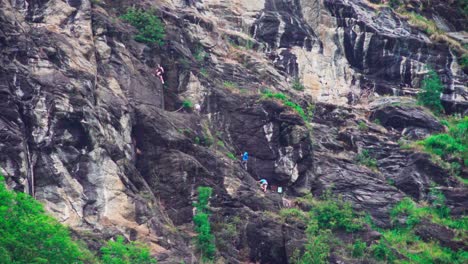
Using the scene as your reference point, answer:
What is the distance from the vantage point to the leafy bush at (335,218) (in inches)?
1512

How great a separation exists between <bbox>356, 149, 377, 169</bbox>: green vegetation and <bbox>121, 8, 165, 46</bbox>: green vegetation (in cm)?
1052

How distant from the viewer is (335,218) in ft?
127

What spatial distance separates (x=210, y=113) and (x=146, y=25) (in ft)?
15.6

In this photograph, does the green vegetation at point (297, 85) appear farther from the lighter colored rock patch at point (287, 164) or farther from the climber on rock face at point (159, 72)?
the climber on rock face at point (159, 72)

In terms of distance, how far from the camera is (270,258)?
3656 cm

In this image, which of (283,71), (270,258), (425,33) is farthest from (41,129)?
(425,33)

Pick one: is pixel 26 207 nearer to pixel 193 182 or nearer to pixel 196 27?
pixel 193 182

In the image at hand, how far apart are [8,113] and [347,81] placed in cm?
2197

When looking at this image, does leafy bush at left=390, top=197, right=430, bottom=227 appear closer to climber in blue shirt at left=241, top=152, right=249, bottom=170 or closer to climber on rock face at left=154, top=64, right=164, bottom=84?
climber in blue shirt at left=241, top=152, right=249, bottom=170

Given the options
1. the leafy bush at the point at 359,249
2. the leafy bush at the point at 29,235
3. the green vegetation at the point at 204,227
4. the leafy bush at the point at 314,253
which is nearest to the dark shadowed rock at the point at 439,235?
the leafy bush at the point at 359,249

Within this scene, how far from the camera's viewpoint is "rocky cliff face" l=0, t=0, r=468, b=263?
3325 centimetres

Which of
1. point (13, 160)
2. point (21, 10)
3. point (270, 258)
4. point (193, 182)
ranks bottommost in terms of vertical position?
point (270, 258)

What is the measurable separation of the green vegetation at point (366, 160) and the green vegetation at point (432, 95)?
20.8 ft

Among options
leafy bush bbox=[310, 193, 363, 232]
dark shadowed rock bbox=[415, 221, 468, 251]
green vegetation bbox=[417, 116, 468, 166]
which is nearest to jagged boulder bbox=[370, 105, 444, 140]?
green vegetation bbox=[417, 116, 468, 166]
